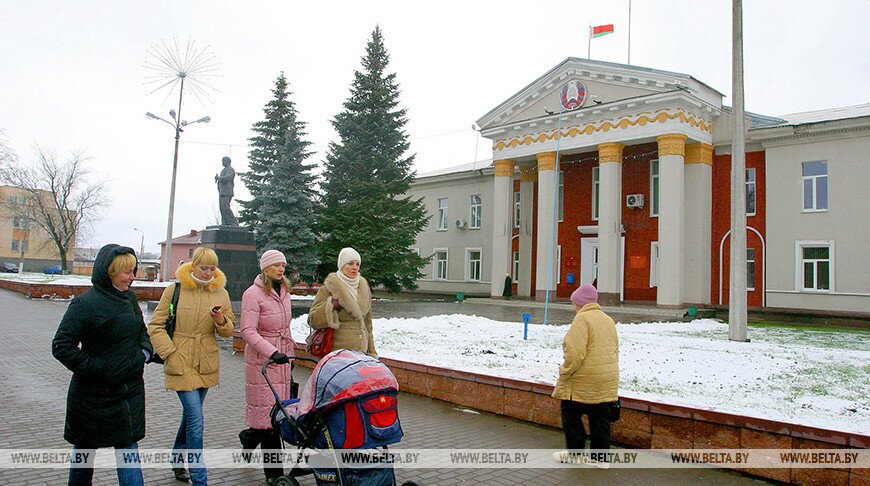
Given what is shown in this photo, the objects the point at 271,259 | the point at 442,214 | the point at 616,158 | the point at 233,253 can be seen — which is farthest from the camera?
the point at 442,214

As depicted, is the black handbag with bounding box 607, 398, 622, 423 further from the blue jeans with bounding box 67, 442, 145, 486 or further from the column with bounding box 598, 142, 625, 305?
the column with bounding box 598, 142, 625, 305

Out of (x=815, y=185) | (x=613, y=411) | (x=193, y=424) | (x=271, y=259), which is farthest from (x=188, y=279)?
(x=815, y=185)

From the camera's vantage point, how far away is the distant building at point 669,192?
903 inches

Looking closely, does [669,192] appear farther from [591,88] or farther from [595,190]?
[591,88]

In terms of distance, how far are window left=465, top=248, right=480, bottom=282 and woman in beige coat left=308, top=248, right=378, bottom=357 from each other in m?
32.2

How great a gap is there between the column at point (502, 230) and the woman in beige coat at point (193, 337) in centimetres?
2569

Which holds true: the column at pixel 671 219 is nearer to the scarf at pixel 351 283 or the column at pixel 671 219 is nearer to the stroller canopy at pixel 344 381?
the scarf at pixel 351 283

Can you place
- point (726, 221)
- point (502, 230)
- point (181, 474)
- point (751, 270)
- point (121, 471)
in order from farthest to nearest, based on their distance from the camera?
1. point (502, 230)
2. point (726, 221)
3. point (751, 270)
4. point (181, 474)
5. point (121, 471)

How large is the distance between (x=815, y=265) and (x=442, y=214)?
21.9m

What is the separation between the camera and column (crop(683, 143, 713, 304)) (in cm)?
2538

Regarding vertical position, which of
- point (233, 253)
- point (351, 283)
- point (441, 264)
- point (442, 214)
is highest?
point (442, 214)

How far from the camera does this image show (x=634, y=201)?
27688mm

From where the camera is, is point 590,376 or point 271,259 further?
point 590,376

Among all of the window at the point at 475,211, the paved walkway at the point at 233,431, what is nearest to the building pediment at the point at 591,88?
the window at the point at 475,211
